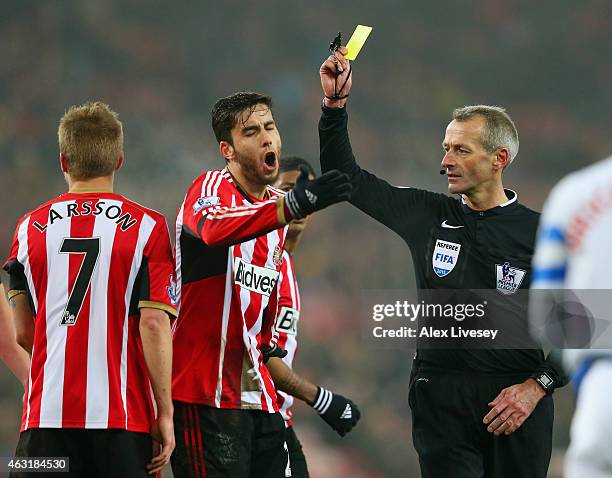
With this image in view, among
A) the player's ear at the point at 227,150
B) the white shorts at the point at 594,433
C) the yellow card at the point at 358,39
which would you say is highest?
the yellow card at the point at 358,39

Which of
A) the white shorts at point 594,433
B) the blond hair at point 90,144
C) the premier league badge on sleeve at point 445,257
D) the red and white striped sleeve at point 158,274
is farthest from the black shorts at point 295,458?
the white shorts at point 594,433

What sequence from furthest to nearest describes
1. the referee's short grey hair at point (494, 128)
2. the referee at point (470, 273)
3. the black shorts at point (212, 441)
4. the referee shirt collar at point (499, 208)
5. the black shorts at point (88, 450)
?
1. the referee's short grey hair at point (494, 128)
2. the referee shirt collar at point (499, 208)
3. the referee at point (470, 273)
4. the black shorts at point (212, 441)
5. the black shorts at point (88, 450)

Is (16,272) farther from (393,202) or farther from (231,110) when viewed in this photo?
(393,202)

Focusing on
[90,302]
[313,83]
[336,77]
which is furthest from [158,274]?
[313,83]

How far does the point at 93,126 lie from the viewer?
11.2 ft

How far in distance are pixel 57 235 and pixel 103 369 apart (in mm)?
508

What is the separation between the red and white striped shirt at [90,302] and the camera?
329cm

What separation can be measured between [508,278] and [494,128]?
0.79m

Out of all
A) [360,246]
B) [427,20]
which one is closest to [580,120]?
[427,20]

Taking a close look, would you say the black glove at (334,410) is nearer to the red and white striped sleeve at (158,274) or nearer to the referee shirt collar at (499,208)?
the referee shirt collar at (499,208)

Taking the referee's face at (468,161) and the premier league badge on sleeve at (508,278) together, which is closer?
the premier league badge on sleeve at (508,278)

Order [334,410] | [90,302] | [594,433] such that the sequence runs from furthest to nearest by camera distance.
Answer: [334,410]
[90,302]
[594,433]

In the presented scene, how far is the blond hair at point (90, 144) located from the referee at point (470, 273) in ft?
3.57

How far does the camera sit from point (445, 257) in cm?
434
